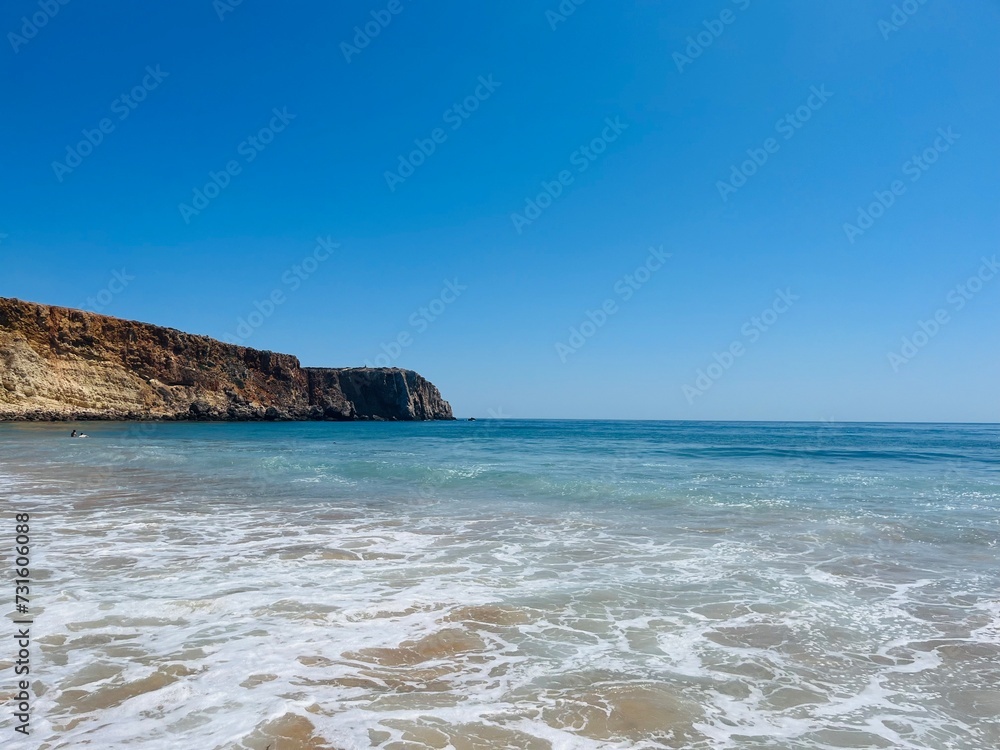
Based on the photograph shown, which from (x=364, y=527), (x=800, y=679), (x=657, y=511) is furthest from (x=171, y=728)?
(x=657, y=511)

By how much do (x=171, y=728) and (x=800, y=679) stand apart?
457cm

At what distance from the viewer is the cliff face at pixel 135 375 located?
195 feet

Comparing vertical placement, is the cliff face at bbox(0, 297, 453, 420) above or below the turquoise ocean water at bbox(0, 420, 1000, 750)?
above

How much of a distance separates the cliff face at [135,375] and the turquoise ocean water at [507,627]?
62.1 m

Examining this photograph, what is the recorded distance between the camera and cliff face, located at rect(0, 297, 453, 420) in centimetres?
5956

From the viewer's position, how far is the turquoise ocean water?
149 inches

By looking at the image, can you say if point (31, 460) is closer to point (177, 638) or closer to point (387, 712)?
point (177, 638)

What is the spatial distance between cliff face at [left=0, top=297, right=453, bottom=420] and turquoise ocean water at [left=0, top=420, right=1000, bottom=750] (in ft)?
204

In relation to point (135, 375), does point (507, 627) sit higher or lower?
lower

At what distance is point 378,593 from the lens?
6480 mm

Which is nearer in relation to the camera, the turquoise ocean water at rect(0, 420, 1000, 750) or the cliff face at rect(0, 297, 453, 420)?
the turquoise ocean water at rect(0, 420, 1000, 750)

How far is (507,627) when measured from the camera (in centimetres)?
555

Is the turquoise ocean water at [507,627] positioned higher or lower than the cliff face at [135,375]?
lower

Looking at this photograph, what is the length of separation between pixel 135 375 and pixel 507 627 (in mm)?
81017
